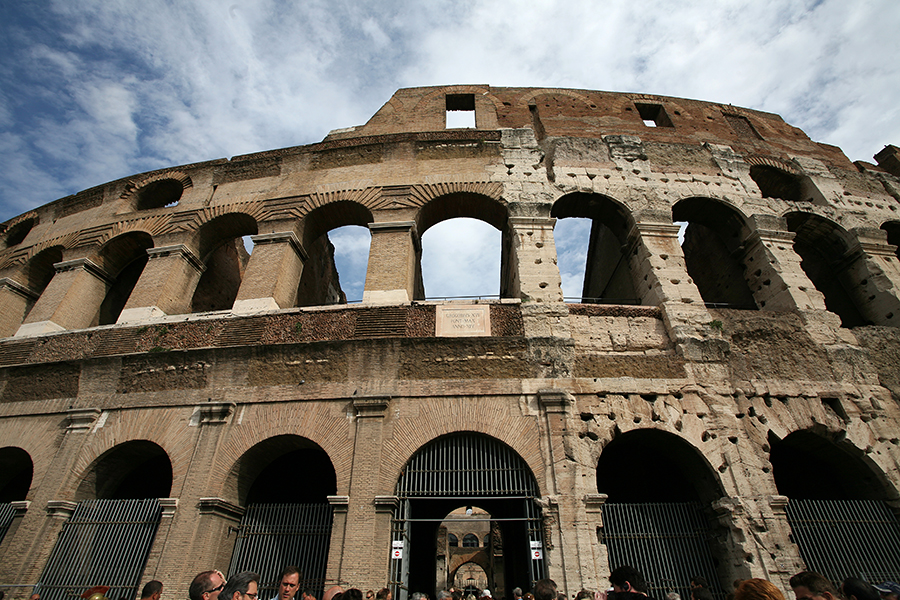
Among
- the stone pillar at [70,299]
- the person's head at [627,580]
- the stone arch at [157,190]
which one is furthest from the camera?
the stone arch at [157,190]

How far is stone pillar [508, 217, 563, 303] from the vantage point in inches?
305

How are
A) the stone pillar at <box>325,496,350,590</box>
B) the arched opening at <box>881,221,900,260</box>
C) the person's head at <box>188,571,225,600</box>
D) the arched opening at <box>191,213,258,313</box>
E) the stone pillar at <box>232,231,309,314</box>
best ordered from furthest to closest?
the arched opening at <box>881,221,900,260</box>, the arched opening at <box>191,213,258,313</box>, the stone pillar at <box>232,231,309,314</box>, the stone pillar at <box>325,496,350,590</box>, the person's head at <box>188,571,225,600</box>

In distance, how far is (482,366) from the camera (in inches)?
275

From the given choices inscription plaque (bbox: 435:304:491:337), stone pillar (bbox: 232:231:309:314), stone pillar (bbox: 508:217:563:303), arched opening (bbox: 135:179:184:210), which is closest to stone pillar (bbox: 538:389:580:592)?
inscription plaque (bbox: 435:304:491:337)

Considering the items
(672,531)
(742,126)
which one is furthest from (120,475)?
(742,126)

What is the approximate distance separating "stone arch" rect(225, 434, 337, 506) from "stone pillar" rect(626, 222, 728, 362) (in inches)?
224

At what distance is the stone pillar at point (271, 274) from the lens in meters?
8.13

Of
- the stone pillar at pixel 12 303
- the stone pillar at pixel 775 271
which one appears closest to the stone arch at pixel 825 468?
the stone pillar at pixel 775 271

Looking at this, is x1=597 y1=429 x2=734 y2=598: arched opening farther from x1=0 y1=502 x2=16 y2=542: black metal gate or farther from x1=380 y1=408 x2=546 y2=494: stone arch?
x1=0 y1=502 x2=16 y2=542: black metal gate

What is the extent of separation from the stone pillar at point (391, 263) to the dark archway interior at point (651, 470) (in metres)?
4.15

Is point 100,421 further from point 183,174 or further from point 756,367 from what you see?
point 756,367

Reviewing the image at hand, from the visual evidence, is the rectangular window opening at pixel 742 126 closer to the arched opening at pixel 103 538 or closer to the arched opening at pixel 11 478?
the arched opening at pixel 103 538

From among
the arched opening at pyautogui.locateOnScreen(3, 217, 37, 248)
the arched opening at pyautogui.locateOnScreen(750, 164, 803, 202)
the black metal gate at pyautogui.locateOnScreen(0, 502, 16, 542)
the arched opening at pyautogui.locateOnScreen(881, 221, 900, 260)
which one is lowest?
the black metal gate at pyautogui.locateOnScreen(0, 502, 16, 542)

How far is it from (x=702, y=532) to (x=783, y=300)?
14.3 feet
